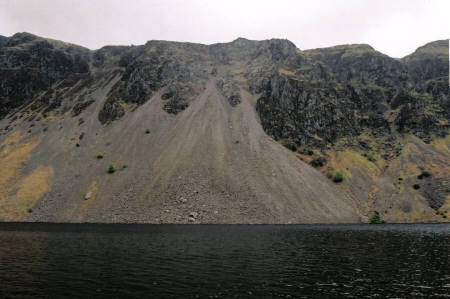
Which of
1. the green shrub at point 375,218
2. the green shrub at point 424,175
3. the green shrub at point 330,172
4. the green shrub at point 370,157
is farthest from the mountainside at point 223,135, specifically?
the green shrub at point 375,218

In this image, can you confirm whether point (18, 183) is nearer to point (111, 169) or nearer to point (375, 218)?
point (111, 169)

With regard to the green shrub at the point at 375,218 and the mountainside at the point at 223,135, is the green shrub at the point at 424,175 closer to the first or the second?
the mountainside at the point at 223,135

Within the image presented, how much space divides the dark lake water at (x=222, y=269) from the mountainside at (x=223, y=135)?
41.6 meters

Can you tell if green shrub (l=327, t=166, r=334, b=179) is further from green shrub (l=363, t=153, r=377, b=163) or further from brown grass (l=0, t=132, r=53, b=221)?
brown grass (l=0, t=132, r=53, b=221)

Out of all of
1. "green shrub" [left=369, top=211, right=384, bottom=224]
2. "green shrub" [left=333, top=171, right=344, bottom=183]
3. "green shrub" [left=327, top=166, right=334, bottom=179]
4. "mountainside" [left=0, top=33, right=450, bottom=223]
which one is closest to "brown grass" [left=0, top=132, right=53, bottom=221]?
"mountainside" [left=0, top=33, right=450, bottom=223]

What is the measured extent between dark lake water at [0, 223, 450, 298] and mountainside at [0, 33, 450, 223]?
1638 inches

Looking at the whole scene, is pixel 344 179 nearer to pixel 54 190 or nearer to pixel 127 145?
pixel 127 145

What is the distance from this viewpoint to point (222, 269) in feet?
100

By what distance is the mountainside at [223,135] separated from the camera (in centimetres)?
9412

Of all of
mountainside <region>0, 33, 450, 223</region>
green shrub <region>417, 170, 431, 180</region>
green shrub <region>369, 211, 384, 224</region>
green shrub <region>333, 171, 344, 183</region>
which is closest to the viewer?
mountainside <region>0, 33, 450, 223</region>

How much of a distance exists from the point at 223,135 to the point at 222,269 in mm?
91636

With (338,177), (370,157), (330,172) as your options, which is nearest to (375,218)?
(338,177)

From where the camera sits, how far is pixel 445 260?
3522 cm

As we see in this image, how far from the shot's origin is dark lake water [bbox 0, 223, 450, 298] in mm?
23375
